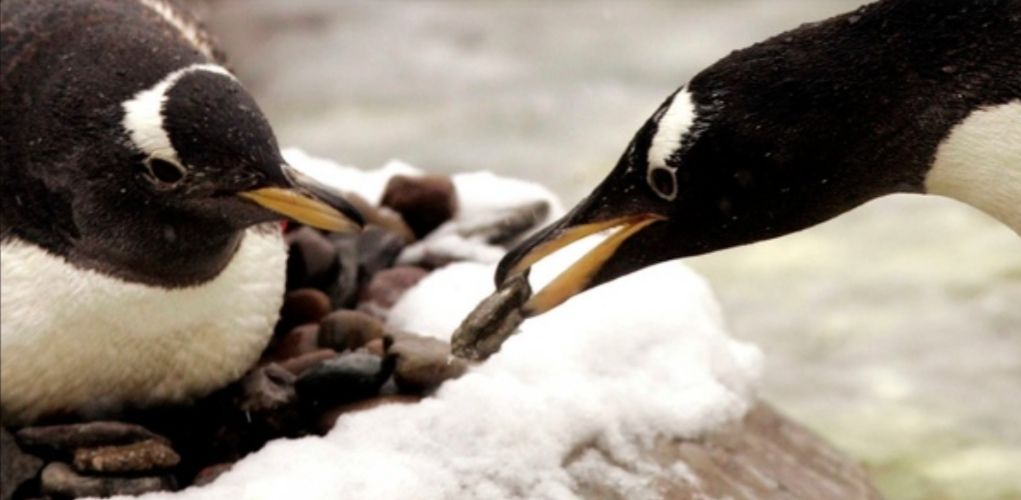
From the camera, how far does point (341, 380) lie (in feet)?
8.23

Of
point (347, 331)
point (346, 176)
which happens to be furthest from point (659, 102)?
point (347, 331)

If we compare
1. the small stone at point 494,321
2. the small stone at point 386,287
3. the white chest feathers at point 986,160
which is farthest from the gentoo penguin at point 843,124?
the small stone at point 386,287

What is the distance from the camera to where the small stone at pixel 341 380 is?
251cm

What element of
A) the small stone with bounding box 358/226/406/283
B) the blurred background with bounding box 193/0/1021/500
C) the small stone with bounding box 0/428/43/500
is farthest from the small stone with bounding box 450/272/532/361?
the blurred background with bounding box 193/0/1021/500

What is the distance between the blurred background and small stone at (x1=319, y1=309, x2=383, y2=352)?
145 cm

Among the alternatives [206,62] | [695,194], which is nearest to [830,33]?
[695,194]

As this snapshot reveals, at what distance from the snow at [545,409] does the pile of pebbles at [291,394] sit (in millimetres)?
64

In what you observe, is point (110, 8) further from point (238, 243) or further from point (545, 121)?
point (545, 121)

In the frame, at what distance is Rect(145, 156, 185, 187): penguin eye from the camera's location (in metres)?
2.33

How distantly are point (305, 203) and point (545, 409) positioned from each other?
440 millimetres

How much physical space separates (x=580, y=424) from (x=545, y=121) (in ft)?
10.5

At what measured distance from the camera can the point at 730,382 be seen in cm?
282

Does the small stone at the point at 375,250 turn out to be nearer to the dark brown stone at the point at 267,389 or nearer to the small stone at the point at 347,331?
the small stone at the point at 347,331

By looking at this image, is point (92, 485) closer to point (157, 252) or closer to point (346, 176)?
point (157, 252)
